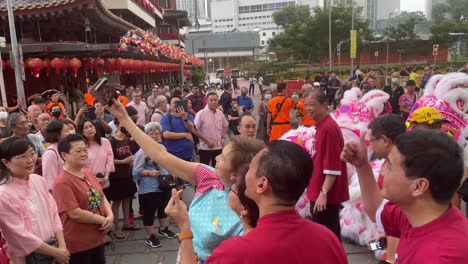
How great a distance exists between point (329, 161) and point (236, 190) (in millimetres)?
2049

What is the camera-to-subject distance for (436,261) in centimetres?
152

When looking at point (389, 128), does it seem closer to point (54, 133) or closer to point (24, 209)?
point (24, 209)

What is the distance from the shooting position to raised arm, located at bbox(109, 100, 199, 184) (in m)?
2.78

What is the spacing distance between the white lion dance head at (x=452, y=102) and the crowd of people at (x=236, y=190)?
1002mm

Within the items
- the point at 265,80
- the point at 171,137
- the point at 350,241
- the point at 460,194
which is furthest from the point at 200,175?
the point at 265,80

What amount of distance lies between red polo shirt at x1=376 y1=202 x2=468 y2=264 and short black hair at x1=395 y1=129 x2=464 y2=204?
3.4 inches

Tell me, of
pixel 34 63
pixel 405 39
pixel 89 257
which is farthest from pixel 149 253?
pixel 405 39

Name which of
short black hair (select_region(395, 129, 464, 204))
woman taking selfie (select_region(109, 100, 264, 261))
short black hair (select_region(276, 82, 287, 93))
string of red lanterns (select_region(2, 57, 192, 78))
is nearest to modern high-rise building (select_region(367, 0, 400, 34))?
string of red lanterns (select_region(2, 57, 192, 78))

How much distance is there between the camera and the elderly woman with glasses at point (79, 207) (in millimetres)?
3553

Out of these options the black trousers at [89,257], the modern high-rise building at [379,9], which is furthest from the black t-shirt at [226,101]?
the modern high-rise building at [379,9]

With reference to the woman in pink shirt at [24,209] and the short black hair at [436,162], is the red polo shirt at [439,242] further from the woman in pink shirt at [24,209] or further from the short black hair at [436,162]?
the woman in pink shirt at [24,209]

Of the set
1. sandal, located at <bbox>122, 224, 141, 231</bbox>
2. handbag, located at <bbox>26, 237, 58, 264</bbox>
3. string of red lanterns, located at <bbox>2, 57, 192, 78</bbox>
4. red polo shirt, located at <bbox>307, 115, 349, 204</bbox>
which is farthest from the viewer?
string of red lanterns, located at <bbox>2, 57, 192, 78</bbox>

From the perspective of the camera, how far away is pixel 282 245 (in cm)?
158

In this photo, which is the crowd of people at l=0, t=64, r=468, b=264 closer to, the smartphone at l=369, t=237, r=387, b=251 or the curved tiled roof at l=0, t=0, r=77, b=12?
the smartphone at l=369, t=237, r=387, b=251
